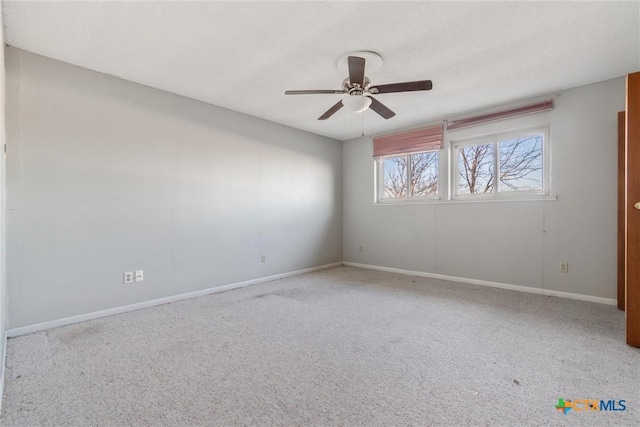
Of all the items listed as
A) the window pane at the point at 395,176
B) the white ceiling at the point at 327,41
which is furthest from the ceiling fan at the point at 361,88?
the window pane at the point at 395,176

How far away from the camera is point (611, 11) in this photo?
76.7 inches

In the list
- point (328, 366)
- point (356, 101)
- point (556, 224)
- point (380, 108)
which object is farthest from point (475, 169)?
point (328, 366)

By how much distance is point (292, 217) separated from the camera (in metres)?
4.55

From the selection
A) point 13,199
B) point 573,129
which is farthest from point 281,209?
point 573,129

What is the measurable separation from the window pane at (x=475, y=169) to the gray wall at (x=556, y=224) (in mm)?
238

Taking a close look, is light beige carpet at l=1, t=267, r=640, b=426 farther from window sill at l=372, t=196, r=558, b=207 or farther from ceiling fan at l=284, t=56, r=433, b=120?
ceiling fan at l=284, t=56, r=433, b=120

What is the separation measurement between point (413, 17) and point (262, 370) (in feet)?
8.33

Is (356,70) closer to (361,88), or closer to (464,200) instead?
(361,88)

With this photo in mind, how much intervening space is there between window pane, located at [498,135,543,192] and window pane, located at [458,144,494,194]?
141 millimetres

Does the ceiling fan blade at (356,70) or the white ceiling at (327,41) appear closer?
the white ceiling at (327,41)

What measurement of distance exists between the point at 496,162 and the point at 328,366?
345 cm

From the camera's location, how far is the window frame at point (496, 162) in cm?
344

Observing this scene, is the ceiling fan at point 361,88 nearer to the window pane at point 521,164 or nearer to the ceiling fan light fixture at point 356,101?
the ceiling fan light fixture at point 356,101

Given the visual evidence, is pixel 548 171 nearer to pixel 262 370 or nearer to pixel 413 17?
pixel 413 17
